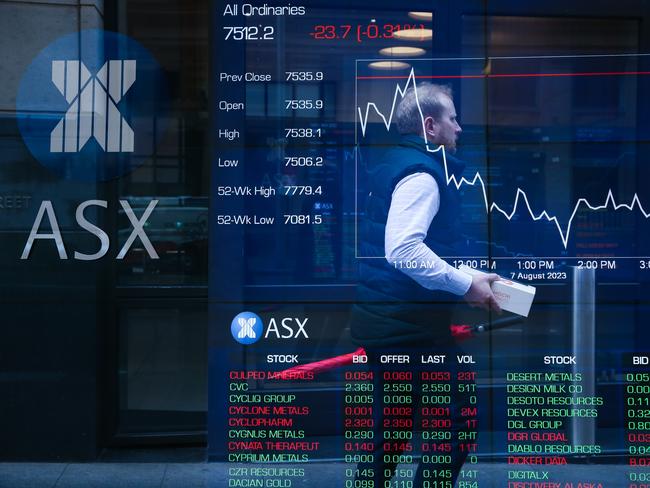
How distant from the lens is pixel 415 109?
195 inches

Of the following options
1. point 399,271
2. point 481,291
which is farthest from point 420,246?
point 481,291

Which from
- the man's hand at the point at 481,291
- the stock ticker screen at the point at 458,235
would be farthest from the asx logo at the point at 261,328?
the man's hand at the point at 481,291

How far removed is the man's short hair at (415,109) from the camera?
16.3 ft

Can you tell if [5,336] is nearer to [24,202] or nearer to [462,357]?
[24,202]

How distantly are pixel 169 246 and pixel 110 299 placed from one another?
1.96 feet

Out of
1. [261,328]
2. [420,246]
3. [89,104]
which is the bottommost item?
[261,328]

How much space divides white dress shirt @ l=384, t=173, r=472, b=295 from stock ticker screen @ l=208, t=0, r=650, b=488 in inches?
2.4

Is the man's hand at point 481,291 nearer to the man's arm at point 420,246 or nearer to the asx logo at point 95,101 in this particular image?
the man's arm at point 420,246

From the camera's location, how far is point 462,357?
502cm

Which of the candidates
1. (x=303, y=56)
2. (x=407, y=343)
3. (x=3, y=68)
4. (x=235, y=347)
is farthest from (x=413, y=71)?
(x=3, y=68)

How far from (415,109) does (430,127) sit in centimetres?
13

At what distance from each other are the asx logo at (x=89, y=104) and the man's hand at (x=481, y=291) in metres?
2.22

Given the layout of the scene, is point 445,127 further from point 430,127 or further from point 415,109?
point 415,109

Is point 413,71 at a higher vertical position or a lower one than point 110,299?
higher
